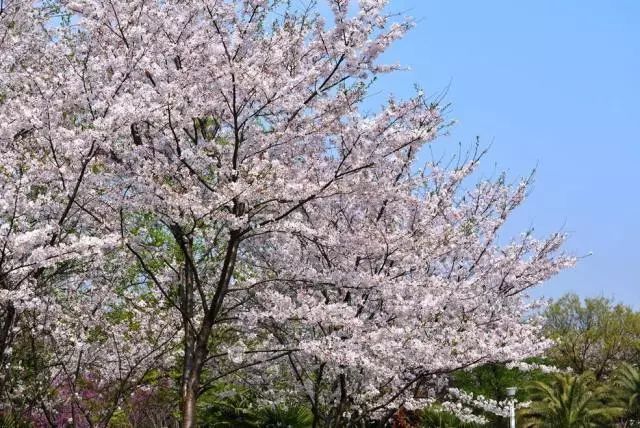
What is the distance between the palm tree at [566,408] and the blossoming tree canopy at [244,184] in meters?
19.9

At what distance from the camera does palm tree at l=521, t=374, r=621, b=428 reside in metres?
28.9

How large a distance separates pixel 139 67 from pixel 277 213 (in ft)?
8.03

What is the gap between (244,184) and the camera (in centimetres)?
816

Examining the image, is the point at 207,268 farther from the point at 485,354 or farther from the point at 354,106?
the point at 485,354

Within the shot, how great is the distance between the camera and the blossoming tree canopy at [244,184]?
8.12 metres

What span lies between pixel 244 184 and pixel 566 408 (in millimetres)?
24908

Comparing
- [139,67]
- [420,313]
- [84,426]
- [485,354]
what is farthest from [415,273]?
[84,426]

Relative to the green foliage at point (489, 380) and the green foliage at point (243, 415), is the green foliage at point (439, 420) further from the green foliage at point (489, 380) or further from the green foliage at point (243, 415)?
the green foliage at point (243, 415)

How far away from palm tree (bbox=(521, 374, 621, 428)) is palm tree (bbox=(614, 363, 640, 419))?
271 cm

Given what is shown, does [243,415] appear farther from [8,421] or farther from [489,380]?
[489,380]

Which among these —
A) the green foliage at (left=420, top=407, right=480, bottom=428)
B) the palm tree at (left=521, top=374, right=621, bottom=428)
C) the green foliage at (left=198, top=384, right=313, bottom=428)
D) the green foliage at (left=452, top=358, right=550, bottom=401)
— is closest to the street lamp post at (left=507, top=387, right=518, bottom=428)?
the green foliage at (left=420, top=407, right=480, bottom=428)

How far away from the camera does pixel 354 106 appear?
31.0 ft

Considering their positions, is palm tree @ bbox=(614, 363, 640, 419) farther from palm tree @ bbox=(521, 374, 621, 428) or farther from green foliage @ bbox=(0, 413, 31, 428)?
green foliage @ bbox=(0, 413, 31, 428)

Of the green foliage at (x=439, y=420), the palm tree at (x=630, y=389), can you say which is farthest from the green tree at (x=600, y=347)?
the green foliage at (x=439, y=420)
